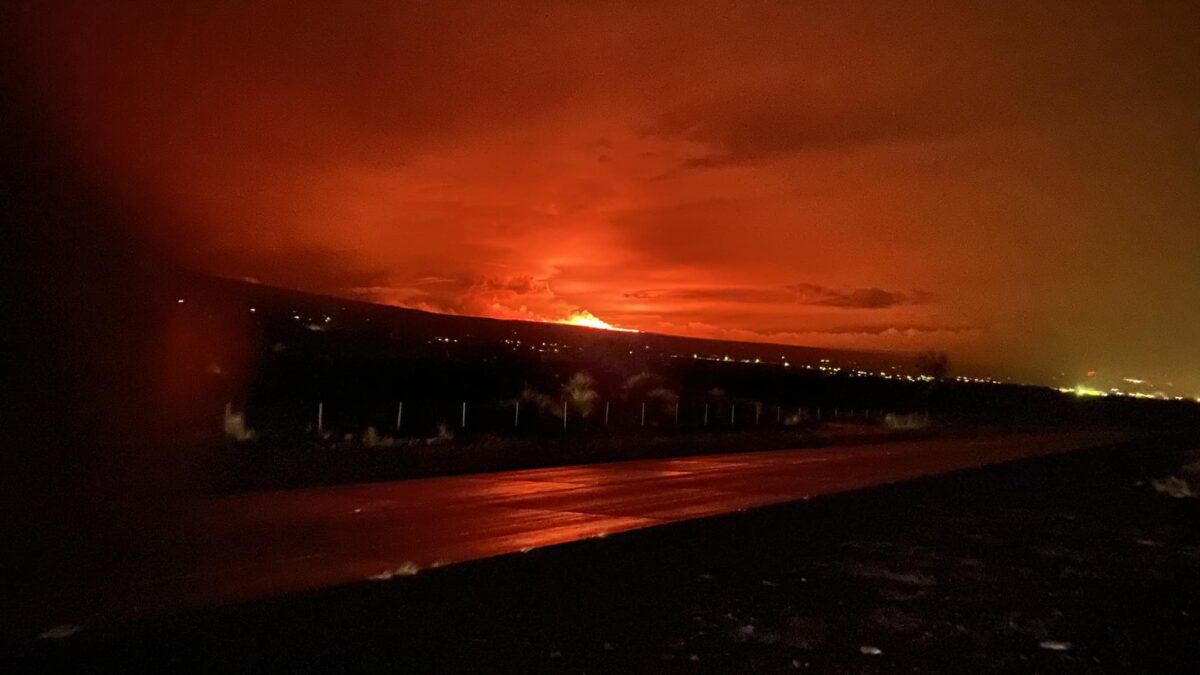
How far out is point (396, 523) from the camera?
586 inches

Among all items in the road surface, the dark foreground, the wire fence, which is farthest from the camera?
the wire fence

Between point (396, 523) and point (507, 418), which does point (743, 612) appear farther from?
point (507, 418)

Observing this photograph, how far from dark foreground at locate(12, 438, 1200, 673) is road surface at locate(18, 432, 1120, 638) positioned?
110 centimetres

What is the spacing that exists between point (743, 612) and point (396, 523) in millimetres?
6783

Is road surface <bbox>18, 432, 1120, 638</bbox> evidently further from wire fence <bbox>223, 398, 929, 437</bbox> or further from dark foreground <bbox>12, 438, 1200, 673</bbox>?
wire fence <bbox>223, 398, 929, 437</bbox>

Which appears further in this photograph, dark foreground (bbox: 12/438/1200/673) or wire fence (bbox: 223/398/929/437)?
wire fence (bbox: 223/398/929/437)

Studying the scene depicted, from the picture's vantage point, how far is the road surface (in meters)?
9.93

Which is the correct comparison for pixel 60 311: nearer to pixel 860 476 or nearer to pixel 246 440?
pixel 246 440

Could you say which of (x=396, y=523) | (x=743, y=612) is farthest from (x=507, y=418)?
(x=743, y=612)

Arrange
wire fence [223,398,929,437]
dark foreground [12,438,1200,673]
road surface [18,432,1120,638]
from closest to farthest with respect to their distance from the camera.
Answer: dark foreground [12,438,1200,673], road surface [18,432,1120,638], wire fence [223,398,929,437]

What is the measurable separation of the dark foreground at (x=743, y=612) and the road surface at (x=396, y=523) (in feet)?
3.60

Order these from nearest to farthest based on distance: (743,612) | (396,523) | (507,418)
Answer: (743,612) → (396,523) → (507,418)

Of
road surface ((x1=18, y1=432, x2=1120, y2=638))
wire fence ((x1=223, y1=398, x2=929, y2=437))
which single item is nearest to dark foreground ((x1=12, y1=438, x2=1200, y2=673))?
road surface ((x1=18, y1=432, x2=1120, y2=638))

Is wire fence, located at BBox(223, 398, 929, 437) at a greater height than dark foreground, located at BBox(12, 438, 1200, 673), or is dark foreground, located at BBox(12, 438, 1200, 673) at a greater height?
wire fence, located at BBox(223, 398, 929, 437)
